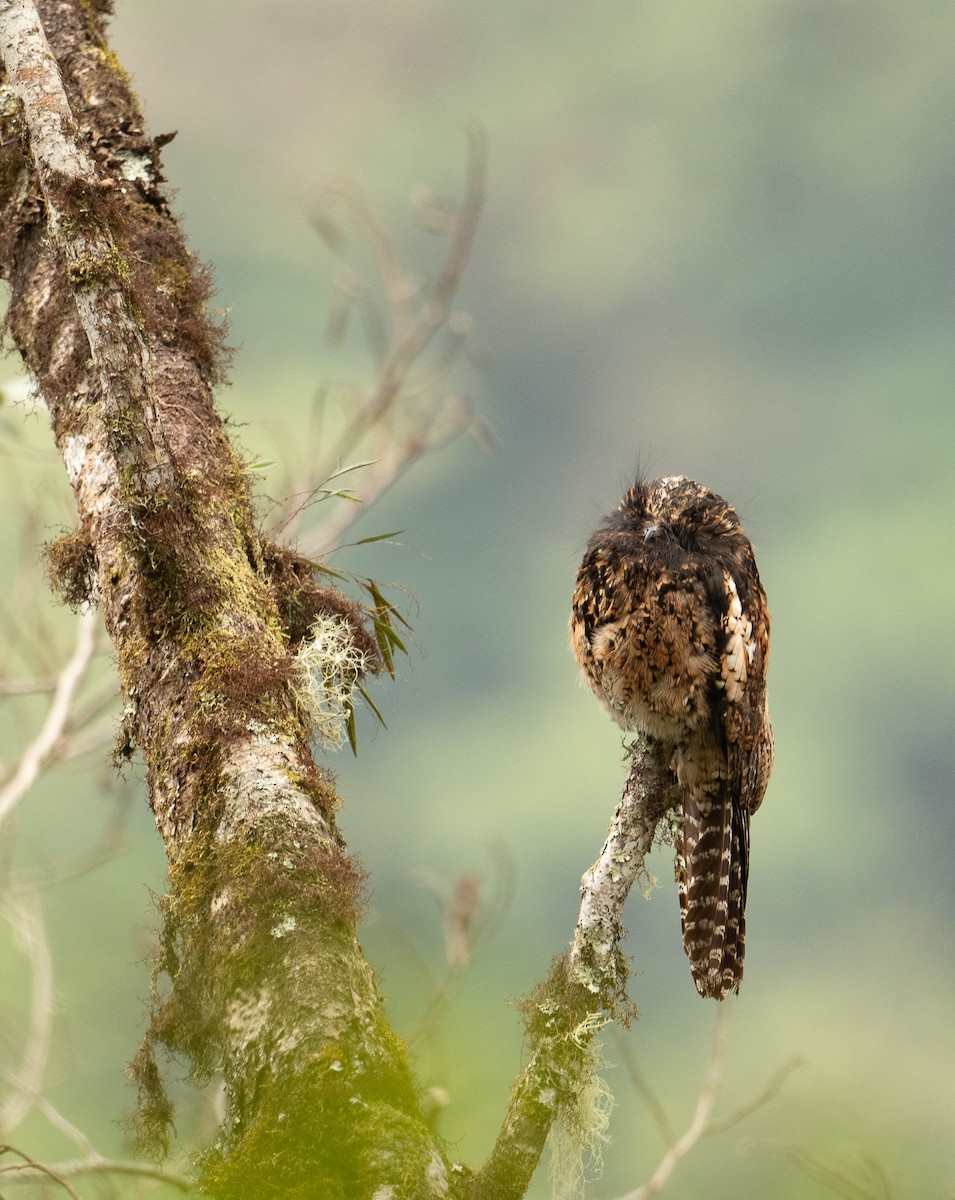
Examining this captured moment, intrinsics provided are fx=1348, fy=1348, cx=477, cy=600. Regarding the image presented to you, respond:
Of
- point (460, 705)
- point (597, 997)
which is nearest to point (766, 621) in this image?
point (597, 997)

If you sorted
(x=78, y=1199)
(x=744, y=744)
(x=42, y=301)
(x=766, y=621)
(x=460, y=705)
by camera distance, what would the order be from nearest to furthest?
(x=78, y=1199) < (x=42, y=301) < (x=744, y=744) < (x=766, y=621) < (x=460, y=705)

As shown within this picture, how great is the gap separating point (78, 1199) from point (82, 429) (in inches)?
58.6

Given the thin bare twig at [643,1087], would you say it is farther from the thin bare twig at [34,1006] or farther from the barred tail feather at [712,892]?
the thin bare twig at [34,1006]

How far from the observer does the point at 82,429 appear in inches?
111

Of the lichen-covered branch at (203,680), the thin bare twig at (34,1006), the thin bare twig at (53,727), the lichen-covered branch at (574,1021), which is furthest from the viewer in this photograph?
the thin bare twig at (53,727)

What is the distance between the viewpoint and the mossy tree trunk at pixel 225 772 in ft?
6.40

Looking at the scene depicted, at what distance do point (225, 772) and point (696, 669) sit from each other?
1360mm

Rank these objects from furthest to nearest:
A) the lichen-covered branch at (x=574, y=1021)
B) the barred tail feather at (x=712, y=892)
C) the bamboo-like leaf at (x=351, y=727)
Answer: the barred tail feather at (x=712, y=892) → the bamboo-like leaf at (x=351, y=727) → the lichen-covered branch at (x=574, y=1021)

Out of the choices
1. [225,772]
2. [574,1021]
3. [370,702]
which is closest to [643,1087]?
[370,702]

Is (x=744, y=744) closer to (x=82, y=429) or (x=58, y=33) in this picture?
(x=82, y=429)

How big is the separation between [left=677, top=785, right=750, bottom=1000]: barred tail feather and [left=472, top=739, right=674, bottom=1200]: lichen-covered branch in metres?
0.54

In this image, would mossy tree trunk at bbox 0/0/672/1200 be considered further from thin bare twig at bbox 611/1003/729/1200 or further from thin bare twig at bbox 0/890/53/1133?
thin bare twig at bbox 0/890/53/1133

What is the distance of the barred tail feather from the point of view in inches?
124

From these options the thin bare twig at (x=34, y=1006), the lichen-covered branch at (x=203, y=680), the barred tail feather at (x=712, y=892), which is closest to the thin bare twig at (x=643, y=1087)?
the barred tail feather at (x=712, y=892)
